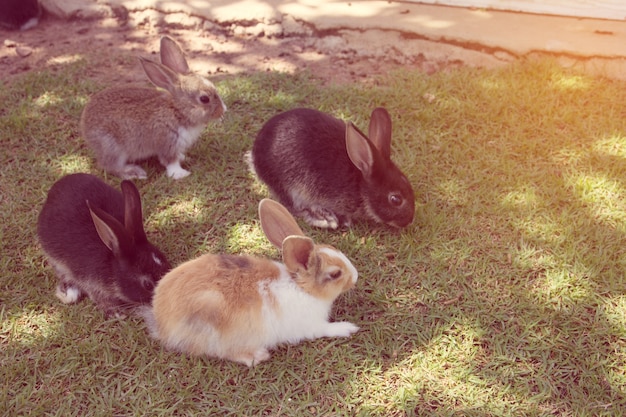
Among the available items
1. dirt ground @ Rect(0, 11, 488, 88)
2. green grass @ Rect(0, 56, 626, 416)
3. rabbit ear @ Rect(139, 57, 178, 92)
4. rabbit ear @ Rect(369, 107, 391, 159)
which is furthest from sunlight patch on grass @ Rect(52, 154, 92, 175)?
rabbit ear @ Rect(369, 107, 391, 159)

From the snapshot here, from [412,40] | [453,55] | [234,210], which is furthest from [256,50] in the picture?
[234,210]

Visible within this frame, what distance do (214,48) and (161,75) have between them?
1.86 meters

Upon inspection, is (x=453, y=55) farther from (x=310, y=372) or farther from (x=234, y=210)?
(x=310, y=372)

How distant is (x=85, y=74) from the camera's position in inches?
219

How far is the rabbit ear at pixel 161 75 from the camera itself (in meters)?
4.24

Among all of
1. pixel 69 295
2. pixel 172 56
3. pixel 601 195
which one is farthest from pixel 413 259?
pixel 172 56

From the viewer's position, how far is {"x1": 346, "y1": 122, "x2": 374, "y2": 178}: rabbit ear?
3.55 meters

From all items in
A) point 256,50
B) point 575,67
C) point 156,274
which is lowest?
point 156,274

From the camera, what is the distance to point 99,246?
336 centimetres

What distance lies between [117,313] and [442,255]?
6.81 ft

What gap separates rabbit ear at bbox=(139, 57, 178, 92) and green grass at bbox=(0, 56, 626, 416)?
612 millimetres

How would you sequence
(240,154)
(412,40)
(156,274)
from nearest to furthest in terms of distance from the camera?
(156,274), (240,154), (412,40)

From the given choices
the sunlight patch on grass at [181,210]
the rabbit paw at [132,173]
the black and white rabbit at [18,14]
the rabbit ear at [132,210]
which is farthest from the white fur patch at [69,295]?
the black and white rabbit at [18,14]

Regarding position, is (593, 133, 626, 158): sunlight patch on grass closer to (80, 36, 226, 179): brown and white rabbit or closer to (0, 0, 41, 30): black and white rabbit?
(80, 36, 226, 179): brown and white rabbit
